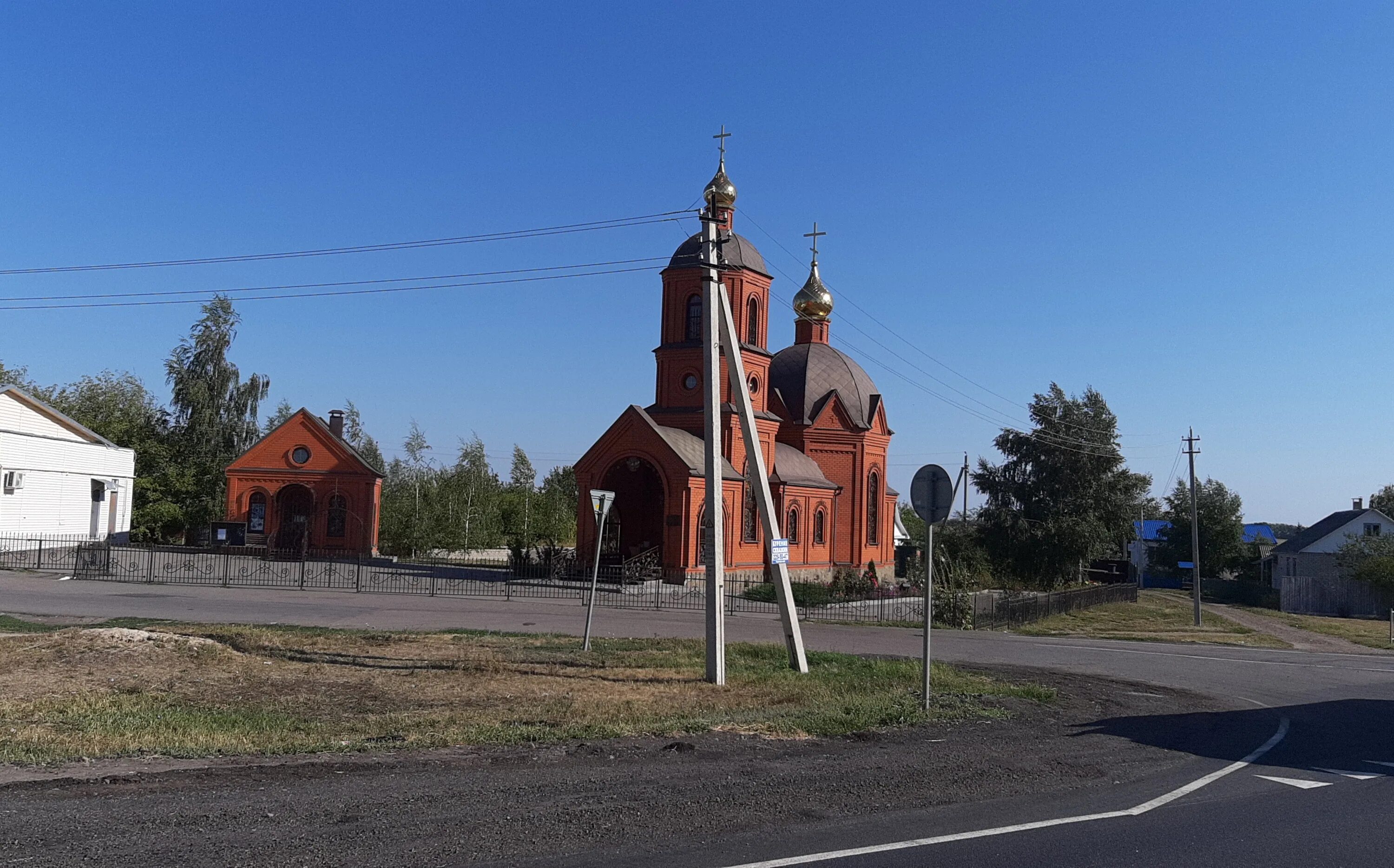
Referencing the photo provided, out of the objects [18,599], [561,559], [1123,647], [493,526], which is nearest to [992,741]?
[1123,647]

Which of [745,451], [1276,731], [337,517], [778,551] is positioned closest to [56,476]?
[337,517]

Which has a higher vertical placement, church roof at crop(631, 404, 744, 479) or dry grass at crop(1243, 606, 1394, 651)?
church roof at crop(631, 404, 744, 479)

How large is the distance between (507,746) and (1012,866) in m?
4.64

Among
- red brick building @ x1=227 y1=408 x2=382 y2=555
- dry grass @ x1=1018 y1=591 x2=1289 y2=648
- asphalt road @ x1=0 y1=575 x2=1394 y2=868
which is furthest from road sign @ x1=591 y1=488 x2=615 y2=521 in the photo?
red brick building @ x1=227 y1=408 x2=382 y2=555

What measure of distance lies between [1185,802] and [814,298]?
39.6 metres

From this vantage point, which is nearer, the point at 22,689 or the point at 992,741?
the point at 992,741

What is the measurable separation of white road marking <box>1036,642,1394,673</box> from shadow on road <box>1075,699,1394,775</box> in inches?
243

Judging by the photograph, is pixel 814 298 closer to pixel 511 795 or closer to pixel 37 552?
pixel 37 552

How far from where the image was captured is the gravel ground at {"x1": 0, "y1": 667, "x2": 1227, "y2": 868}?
5.85 m

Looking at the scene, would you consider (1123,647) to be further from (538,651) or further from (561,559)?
(561,559)

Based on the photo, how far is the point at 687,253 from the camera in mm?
39188

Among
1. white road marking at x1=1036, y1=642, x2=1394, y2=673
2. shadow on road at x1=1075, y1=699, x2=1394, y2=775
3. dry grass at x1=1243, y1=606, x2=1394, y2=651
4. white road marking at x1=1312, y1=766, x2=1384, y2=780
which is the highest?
white road marking at x1=1312, y1=766, x2=1384, y2=780

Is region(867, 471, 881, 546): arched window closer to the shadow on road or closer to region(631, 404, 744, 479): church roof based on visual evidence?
region(631, 404, 744, 479): church roof

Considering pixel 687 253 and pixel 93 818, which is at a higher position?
pixel 687 253
